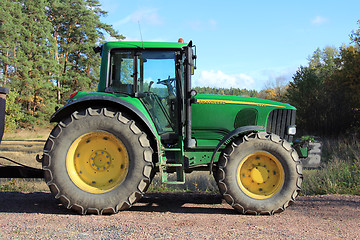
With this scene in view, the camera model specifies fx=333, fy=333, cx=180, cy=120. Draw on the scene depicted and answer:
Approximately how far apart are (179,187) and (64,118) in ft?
11.8

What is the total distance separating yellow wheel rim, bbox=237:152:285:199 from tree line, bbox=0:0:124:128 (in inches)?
1175

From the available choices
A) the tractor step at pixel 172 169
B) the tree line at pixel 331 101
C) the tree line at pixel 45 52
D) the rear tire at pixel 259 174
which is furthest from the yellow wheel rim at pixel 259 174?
the tree line at pixel 45 52

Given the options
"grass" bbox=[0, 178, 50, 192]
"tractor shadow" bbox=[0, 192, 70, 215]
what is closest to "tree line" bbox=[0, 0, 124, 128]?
"grass" bbox=[0, 178, 50, 192]

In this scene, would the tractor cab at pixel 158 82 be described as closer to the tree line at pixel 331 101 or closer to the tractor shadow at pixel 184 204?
the tractor shadow at pixel 184 204


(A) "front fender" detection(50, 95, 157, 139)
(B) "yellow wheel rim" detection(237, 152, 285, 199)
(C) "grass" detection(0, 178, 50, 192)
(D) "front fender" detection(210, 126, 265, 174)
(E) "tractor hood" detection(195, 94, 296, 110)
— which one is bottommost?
(C) "grass" detection(0, 178, 50, 192)

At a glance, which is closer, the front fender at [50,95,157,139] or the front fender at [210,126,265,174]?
the front fender at [50,95,157,139]

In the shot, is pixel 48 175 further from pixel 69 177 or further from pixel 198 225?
pixel 198 225

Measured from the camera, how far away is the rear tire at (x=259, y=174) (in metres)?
4.71

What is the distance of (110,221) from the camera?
425 centimetres

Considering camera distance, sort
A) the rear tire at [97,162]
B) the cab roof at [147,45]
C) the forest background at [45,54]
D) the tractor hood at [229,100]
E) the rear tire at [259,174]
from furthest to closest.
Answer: the forest background at [45,54] → the tractor hood at [229,100] → the cab roof at [147,45] → the rear tire at [259,174] → the rear tire at [97,162]

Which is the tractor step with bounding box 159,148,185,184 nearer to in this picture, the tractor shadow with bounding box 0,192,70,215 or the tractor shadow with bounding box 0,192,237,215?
the tractor shadow with bounding box 0,192,237,215

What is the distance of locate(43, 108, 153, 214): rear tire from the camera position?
4590mm

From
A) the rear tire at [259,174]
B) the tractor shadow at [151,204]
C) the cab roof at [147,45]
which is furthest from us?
the cab roof at [147,45]

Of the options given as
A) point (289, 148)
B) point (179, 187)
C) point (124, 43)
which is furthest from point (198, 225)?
point (179, 187)
